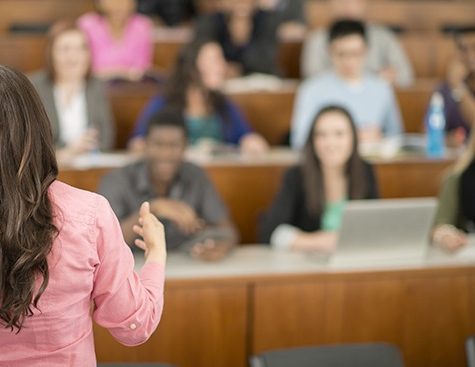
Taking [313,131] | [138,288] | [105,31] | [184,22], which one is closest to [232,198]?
[313,131]

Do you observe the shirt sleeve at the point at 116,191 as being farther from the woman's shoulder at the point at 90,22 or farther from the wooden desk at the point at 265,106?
the woman's shoulder at the point at 90,22

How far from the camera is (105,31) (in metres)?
5.46

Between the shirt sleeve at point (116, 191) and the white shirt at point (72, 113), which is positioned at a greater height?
the white shirt at point (72, 113)

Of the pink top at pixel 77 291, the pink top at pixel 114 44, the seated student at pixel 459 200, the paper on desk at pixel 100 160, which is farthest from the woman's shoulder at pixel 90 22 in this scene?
the pink top at pixel 77 291

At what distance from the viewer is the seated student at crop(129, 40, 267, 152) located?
4.36 meters

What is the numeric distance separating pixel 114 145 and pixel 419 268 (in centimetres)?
219

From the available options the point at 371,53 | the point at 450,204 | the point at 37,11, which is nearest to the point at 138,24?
the point at 37,11

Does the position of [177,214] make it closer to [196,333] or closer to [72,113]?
[196,333]

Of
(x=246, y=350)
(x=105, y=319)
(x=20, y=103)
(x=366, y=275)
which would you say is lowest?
(x=246, y=350)

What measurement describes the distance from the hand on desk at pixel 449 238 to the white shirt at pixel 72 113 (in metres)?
1.91

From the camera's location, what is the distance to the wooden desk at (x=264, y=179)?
4.02 m

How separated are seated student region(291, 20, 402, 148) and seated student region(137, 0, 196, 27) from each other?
7.33 ft

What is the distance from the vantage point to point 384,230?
9.20 ft

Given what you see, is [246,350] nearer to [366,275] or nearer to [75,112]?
[366,275]
